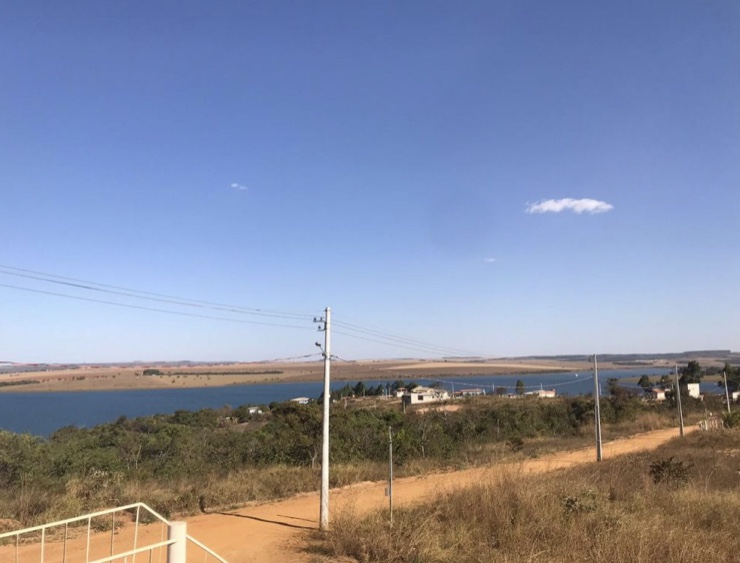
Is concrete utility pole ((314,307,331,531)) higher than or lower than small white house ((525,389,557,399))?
higher

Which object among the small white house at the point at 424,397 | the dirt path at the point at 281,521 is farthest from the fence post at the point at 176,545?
the small white house at the point at 424,397

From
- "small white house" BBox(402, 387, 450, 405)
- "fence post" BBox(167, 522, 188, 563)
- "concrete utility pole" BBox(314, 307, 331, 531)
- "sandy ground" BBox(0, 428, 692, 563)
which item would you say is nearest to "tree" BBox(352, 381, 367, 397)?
"small white house" BBox(402, 387, 450, 405)

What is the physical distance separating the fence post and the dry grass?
555 cm

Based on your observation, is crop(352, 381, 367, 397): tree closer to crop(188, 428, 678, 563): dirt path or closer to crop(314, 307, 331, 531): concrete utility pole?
crop(188, 428, 678, 563): dirt path

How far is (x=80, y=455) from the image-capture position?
62.8ft

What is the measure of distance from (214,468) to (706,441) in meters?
23.9

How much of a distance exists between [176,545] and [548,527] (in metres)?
7.34

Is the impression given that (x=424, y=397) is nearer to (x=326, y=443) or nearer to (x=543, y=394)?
(x=543, y=394)

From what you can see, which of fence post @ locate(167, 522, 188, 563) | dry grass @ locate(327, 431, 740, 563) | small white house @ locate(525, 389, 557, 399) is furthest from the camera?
small white house @ locate(525, 389, 557, 399)

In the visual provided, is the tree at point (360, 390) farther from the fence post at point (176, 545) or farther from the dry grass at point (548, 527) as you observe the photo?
the fence post at point (176, 545)

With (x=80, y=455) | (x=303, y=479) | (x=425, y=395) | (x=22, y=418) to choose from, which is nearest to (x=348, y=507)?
(x=303, y=479)

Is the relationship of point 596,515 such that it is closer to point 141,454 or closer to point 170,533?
point 170,533

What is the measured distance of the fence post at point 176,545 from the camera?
381 cm

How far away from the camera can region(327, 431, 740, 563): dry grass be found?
8023 mm
